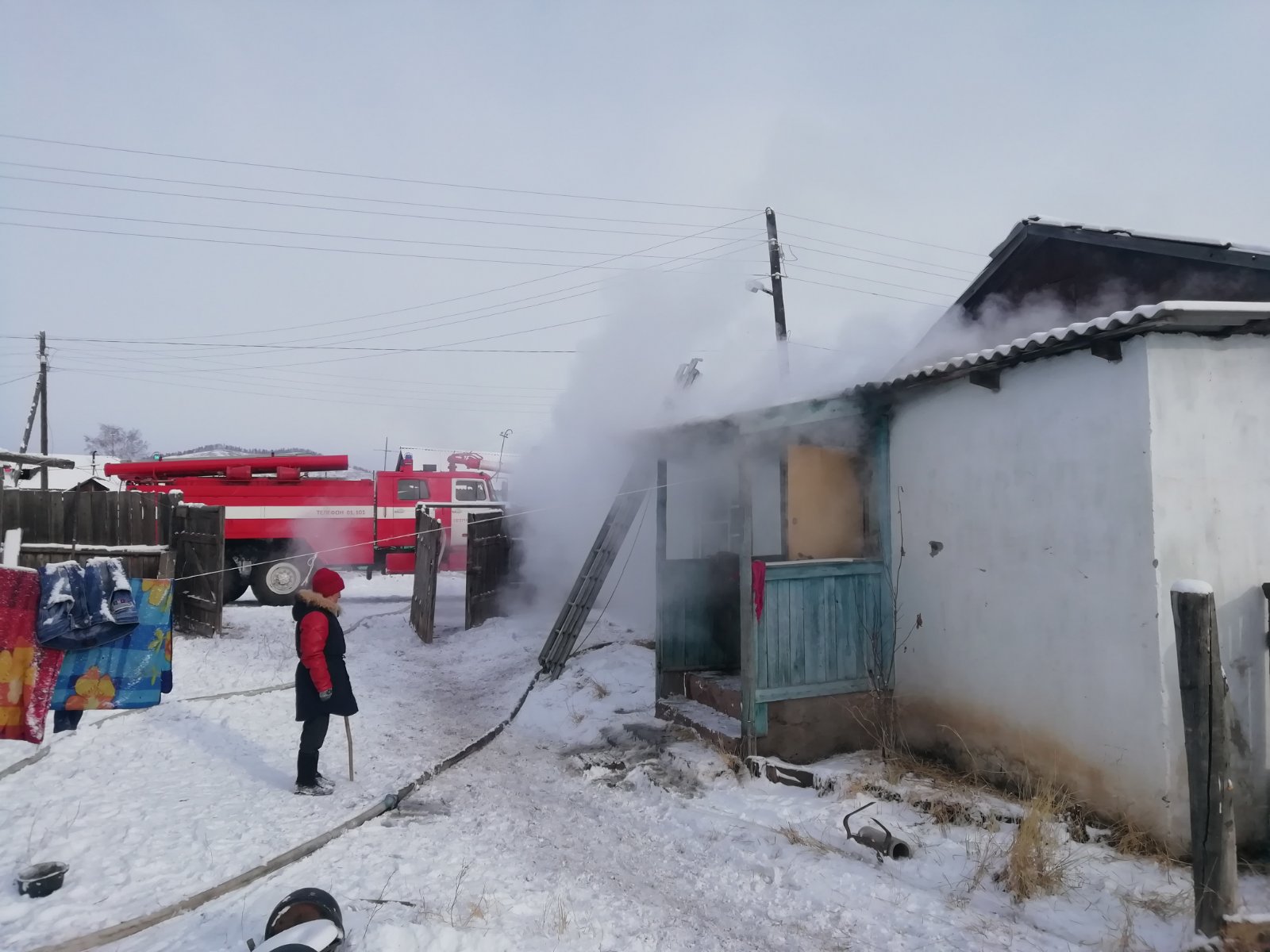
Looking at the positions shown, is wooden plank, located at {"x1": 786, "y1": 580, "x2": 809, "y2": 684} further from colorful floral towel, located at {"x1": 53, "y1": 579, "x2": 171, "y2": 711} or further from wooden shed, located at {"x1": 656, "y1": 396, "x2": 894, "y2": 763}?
colorful floral towel, located at {"x1": 53, "y1": 579, "x2": 171, "y2": 711}

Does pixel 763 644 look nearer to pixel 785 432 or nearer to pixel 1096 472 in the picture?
pixel 785 432

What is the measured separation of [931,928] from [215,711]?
6615 mm

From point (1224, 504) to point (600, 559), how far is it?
6.52 metres

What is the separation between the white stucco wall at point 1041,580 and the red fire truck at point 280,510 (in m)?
8.71

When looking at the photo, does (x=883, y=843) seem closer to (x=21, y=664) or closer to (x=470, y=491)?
→ (x=21, y=664)

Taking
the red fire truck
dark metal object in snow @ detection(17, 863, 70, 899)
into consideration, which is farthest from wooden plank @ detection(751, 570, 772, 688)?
the red fire truck

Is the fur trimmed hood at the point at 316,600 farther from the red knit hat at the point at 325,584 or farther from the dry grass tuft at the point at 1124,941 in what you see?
the dry grass tuft at the point at 1124,941

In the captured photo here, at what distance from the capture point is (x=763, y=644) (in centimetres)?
621

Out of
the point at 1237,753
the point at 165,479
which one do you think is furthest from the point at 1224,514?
the point at 165,479

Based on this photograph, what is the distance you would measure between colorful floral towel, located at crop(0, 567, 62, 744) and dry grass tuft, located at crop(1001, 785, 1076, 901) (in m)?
5.71

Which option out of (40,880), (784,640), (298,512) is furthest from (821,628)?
(298,512)

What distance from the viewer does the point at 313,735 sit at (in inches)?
213

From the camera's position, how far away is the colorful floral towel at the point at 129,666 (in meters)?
4.70

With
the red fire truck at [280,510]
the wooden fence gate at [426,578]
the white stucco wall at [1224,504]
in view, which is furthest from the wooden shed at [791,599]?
the red fire truck at [280,510]
